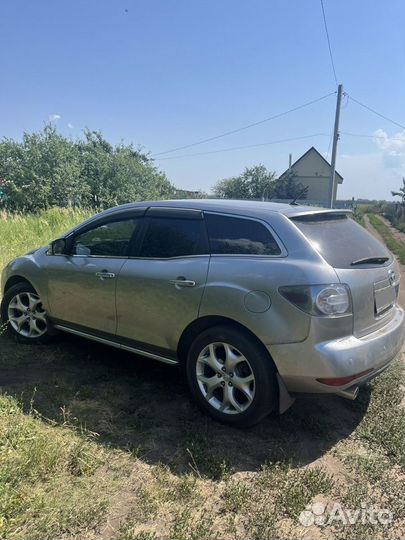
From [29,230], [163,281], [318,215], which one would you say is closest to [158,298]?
[163,281]

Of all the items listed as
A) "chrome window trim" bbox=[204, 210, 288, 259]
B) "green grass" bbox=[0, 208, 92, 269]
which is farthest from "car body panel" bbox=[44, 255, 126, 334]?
"green grass" bbox=[0, 208, 92, 269]

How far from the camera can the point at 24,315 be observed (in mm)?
4711

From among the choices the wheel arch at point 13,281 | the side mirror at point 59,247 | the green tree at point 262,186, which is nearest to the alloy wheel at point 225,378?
the side mirror at point 59,247

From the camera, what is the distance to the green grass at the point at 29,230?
1030cm

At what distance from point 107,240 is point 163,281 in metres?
1.02

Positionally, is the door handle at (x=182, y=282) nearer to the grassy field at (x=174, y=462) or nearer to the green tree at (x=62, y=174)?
the grassy field at (x=174, y=462)

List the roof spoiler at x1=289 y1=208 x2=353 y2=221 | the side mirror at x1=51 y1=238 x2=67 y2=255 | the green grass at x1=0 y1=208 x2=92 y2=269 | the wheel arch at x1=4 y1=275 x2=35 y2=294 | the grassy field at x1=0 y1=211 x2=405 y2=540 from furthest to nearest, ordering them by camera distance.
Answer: the green grass at x1=0 y1=208 x2=92 y2=269 < the wheel arch at x1=4 y1=275 x2=35 y2=294 < the side mirror at x1=51 y1=238 x2=67 y2=255 < the roof spoiler at x1=289 y1=208 x2=353 y2=221 < the grassy field at x1=0 y1=211 x2=405 y2=540

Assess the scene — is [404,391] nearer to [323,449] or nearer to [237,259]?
[323,449]

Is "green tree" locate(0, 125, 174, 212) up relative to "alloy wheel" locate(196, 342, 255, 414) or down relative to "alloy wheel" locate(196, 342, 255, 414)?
up

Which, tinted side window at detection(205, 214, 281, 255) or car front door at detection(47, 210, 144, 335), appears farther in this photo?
car front door at detection(47, 210, 144, 335)

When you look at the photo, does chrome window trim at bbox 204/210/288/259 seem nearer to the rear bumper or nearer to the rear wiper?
the rear wiper

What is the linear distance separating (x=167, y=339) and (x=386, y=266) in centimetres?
185

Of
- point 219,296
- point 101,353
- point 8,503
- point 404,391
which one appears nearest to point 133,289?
point 219,296

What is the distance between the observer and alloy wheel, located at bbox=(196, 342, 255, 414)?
3.05 metres
